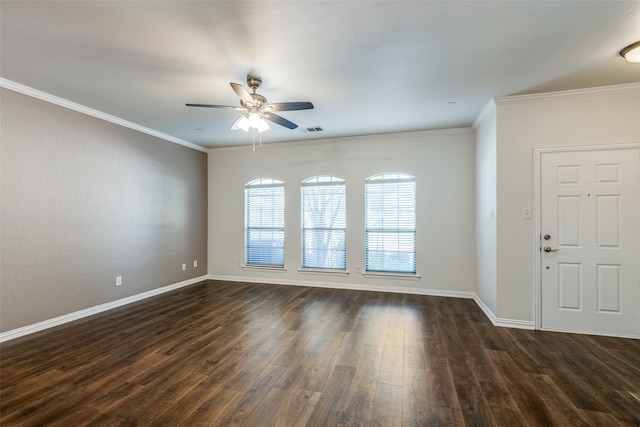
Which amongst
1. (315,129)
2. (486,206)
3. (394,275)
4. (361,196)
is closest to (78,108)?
(315,129)

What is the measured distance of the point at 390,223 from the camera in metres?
5.29

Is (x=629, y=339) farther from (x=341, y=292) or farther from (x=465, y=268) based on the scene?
(x=341, y=292)

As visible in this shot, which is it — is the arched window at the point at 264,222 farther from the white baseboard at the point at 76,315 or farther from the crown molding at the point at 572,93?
the crown molding at the point at 572,93

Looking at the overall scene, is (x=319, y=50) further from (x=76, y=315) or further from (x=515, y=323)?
(x=76, y=315)

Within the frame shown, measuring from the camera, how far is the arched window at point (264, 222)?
19.6ft

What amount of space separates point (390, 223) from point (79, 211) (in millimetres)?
4813

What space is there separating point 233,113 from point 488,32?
318 centimetres

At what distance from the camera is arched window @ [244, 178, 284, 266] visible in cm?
598

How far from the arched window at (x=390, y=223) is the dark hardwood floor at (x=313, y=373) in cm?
137

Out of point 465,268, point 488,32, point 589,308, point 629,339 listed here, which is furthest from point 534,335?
point 488,32

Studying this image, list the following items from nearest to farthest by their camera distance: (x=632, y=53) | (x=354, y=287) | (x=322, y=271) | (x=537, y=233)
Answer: (x=632, y=53) < (x=537, y=233) < (x=354, y=287) < (x=322, y=271)

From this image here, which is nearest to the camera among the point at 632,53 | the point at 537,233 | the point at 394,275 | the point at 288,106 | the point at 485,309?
the point at 632,53

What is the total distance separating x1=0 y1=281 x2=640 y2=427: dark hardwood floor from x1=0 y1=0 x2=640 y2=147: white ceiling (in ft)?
9.40

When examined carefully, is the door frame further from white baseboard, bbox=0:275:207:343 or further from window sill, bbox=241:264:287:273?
white baseboard, bbox=0:275:207:343
